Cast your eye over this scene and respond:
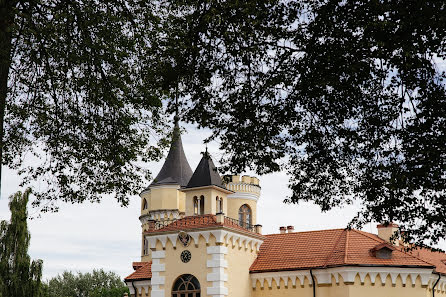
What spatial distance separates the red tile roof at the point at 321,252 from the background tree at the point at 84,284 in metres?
36.3

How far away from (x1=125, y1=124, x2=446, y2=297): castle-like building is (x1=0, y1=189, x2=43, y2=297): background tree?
606cm

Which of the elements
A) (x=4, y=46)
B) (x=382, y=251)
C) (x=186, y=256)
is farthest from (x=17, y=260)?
(x=4, y=46)

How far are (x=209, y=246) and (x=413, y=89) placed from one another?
834 inches

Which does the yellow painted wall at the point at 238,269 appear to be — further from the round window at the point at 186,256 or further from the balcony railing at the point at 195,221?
the round window at the point at 186,256

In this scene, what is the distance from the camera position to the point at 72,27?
15.6 m

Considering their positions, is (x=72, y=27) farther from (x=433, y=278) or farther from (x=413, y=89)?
(x=433, y=278)

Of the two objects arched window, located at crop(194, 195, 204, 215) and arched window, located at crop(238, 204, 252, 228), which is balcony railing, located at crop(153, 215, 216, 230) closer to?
arched window, located at crop(194, 195, 204, 215)

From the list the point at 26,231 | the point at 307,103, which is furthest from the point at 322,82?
the point at 26,231

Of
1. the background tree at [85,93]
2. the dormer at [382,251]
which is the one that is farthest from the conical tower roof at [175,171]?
the background tree at [85,93]

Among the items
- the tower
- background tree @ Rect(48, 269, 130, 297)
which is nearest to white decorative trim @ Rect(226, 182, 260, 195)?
the tower

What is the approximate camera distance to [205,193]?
34.8 meters

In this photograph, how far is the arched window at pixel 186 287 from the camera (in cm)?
3206

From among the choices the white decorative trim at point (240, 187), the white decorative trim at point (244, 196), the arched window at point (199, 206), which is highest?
the white decorative trim at point (240, 187)

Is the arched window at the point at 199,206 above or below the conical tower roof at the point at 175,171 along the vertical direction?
below
